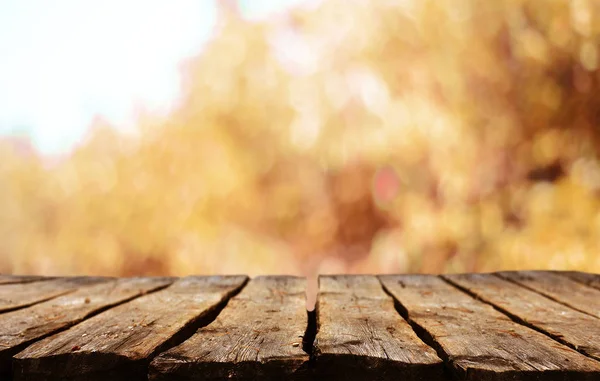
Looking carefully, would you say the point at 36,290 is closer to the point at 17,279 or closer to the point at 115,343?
the point at 17,279

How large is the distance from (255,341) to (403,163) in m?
3.18

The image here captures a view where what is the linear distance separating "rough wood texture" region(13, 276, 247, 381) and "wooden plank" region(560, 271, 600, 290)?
1.02 meters

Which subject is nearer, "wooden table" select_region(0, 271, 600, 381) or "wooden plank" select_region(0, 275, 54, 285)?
"wooden table" select_region(0, 271, 600, 381)

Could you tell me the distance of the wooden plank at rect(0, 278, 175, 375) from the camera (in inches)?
37.8

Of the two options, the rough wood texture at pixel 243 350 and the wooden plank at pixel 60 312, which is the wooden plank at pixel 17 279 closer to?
the wooden plank at pixel 60 312

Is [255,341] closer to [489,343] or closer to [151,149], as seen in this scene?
[489,343]

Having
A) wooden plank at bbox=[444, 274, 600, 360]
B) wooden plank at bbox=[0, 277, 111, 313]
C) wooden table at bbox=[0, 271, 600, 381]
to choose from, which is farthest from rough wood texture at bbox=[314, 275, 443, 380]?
wooden plank at bbox=[0, 277, 111, 313]

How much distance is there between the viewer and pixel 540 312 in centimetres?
124

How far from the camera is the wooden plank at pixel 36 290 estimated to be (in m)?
1.37

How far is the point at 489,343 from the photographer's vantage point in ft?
3.10

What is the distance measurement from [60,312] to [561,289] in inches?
47.0

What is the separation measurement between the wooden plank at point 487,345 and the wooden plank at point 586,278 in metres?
0.48

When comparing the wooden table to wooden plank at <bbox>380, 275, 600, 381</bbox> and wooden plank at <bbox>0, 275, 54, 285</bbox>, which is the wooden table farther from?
wooden plank at <bbox>0, 275, 54, 285</bbox>

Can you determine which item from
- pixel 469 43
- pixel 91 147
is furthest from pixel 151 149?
pixel 469 43
